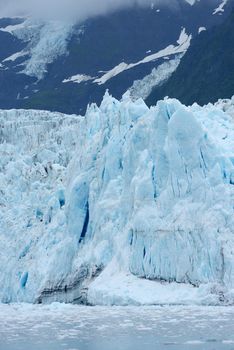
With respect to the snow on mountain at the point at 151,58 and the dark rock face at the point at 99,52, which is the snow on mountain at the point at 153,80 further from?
the snow on mountain at the point at 151,58

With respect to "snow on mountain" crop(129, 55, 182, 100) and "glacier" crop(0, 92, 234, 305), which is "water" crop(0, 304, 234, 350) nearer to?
"glacier" crop(0, 92, 234, 305)

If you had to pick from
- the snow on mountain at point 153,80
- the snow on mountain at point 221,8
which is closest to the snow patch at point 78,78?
the snow on mountain at point 153,80

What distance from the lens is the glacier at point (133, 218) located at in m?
26.5

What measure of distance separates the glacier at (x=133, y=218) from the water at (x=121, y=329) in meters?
1.69

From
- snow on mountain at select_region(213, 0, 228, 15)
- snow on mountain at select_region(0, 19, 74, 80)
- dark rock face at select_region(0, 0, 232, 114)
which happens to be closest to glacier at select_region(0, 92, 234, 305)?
dark rock face at select_region(0, 0, 232, 114)

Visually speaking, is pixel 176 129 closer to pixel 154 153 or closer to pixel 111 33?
pixel 154 153

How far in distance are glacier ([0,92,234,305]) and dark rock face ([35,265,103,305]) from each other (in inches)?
1.5

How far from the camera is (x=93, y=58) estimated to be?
13088 centimetres

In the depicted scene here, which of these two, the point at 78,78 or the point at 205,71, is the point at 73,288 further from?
the point at 78,78

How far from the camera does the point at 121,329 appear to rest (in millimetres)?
21297

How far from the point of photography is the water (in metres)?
18.9

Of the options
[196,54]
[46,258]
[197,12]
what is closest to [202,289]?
[46,258]

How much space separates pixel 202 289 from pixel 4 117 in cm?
3697

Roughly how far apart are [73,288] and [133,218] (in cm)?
366
